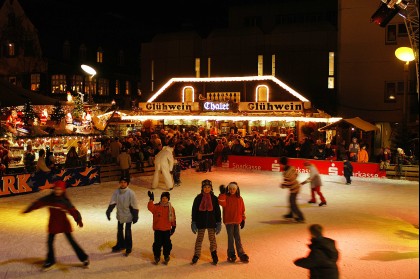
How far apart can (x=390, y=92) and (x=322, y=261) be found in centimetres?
2347

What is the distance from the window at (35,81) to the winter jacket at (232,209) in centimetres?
3663

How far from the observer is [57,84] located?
42.3 metres

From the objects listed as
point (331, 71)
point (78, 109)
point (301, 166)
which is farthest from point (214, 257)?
point (331, 71)

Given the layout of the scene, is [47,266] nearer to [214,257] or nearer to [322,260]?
[214,257]

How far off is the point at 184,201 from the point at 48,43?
31.9m

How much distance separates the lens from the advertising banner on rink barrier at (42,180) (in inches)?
592

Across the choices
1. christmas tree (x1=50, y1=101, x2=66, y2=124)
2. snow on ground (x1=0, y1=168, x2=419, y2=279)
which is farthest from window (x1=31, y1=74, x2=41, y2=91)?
snow on ground (x1=0, y1=168, x2=419, y2=279)

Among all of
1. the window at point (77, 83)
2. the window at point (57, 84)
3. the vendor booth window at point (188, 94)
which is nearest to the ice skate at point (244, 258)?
the vendor booth window at point (188, 94)

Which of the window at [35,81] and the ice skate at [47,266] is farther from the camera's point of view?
the window at [35,81]

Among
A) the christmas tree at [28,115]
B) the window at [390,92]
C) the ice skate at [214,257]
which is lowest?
the ice skate at [214,257]

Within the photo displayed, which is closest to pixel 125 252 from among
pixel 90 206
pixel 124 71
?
pixel 90 206

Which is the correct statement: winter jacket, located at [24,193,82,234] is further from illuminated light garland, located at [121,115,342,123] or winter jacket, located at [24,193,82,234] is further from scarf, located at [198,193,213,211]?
illuminated light garland, located at [121,115,342,123]

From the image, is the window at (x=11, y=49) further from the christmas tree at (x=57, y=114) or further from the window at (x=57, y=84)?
the christmas tree at (x=57, y=114)

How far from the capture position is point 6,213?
41.9 feet
